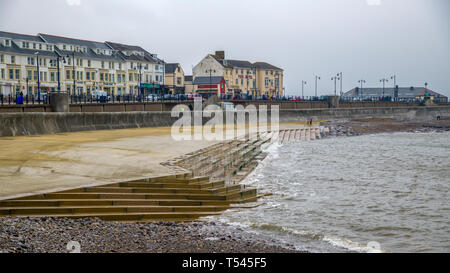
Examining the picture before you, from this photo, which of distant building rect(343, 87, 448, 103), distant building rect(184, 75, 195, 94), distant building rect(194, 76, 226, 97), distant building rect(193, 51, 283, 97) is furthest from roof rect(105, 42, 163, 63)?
distant building rect(343, 87, 448, 103)

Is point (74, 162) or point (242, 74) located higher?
point (242, 74)

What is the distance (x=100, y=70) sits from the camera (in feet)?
265

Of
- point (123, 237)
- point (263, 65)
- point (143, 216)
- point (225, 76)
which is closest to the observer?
point (123, 237)

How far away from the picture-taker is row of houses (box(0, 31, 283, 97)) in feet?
219

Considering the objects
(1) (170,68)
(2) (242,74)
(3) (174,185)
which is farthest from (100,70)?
(3) (174,185)

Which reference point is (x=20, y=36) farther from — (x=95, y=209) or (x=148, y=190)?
(x=95, y=209)

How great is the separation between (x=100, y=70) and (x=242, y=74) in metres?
39.3

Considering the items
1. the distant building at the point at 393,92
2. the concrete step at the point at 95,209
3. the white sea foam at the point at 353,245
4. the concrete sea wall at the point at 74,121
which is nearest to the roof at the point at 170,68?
the concrete sea wall at the point at 74,121

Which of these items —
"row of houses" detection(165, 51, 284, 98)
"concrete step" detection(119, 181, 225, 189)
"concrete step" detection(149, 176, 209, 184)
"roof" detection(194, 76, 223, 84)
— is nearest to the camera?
"concrete step" detection(119, 181, 225, 189)

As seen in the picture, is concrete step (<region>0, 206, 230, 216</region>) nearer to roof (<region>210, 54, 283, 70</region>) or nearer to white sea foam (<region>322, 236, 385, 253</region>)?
white sea foam (<region>322, 236, 385, 253</region>)
